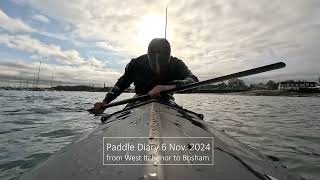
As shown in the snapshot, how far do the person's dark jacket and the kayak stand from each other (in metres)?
3.86

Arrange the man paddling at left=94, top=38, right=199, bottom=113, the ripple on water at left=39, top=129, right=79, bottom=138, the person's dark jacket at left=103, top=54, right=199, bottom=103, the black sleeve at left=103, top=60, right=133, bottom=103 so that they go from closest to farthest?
the man paddling at left=94, top=38, right=199, bottom=113
the person's dark jacket at left=103, top=54, right=199, bottom=103
the black sleeve at left=103, top=60, right=133, bottom=103
the ripple on water at left=39, top=129, right=79, bottom=138

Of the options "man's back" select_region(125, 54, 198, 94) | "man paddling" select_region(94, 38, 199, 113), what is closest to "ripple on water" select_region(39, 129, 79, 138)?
"man paddling" select_region(94, 38, 199, 113)

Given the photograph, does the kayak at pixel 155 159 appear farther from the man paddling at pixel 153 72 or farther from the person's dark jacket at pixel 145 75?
the person's dark jacket at pixel 145 75

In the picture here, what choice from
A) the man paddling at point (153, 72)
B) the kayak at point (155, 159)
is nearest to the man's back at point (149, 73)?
the man paddling at point (153, 72)

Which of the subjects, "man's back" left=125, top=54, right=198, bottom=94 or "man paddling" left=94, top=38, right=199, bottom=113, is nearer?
"man paddling" left=94, top=38, right=199, bottom=113

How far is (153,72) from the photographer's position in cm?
695

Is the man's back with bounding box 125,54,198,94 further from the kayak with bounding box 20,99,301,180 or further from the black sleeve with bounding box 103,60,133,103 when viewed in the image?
the kayak with bounding box 20,99,301,180

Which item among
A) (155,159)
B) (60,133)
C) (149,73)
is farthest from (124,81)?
(155,159)

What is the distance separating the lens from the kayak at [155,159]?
1.92 m

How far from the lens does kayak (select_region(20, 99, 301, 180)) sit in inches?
75.4

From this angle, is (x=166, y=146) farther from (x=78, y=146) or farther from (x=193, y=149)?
(x=78, y=146)

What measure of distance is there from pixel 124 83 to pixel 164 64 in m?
1.33

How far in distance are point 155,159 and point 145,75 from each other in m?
5.20

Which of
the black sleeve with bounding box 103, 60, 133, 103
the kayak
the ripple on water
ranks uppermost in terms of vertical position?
the black sleeve with bounding box 103, 60, 133, 103
